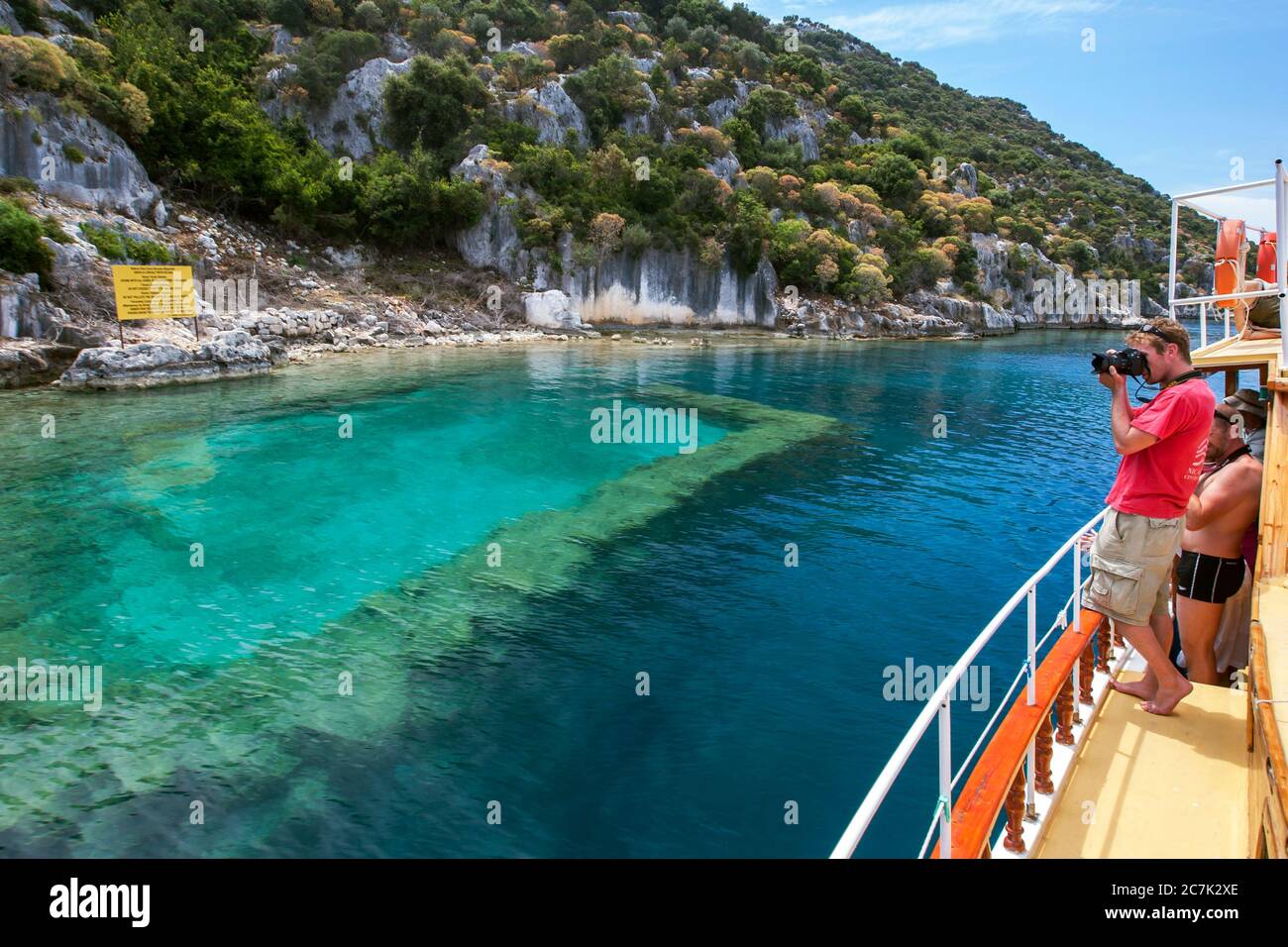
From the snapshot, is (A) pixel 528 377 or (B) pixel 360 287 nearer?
(A) pixel 528 377

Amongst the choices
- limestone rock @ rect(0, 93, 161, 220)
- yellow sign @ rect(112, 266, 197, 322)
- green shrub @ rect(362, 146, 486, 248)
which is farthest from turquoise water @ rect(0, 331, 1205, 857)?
green shrub @ rect(362, 146, 486, 248)

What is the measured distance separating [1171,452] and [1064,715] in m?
1.84

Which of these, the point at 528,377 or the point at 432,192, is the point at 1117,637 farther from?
the point at 432,192

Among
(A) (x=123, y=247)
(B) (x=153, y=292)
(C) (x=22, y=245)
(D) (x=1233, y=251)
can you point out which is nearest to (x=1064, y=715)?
(D) (x=1233, y=251)

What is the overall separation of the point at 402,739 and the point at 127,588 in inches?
232

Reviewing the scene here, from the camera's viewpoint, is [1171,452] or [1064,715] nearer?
[1171,452]

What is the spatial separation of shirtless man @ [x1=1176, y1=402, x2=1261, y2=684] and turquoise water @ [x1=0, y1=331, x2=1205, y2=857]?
2.45m

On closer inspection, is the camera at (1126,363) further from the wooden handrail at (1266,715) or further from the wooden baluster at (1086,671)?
the wooden baluster at (1086,671)

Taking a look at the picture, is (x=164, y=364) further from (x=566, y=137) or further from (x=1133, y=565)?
(x=566, y=137)

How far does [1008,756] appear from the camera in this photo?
3.90 metres

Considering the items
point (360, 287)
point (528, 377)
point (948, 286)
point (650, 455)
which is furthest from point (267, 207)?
point (948, 286)

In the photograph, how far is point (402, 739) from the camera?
23.5ft

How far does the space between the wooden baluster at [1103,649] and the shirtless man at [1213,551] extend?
0.53 m

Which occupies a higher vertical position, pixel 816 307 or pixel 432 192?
pixel 432 192
